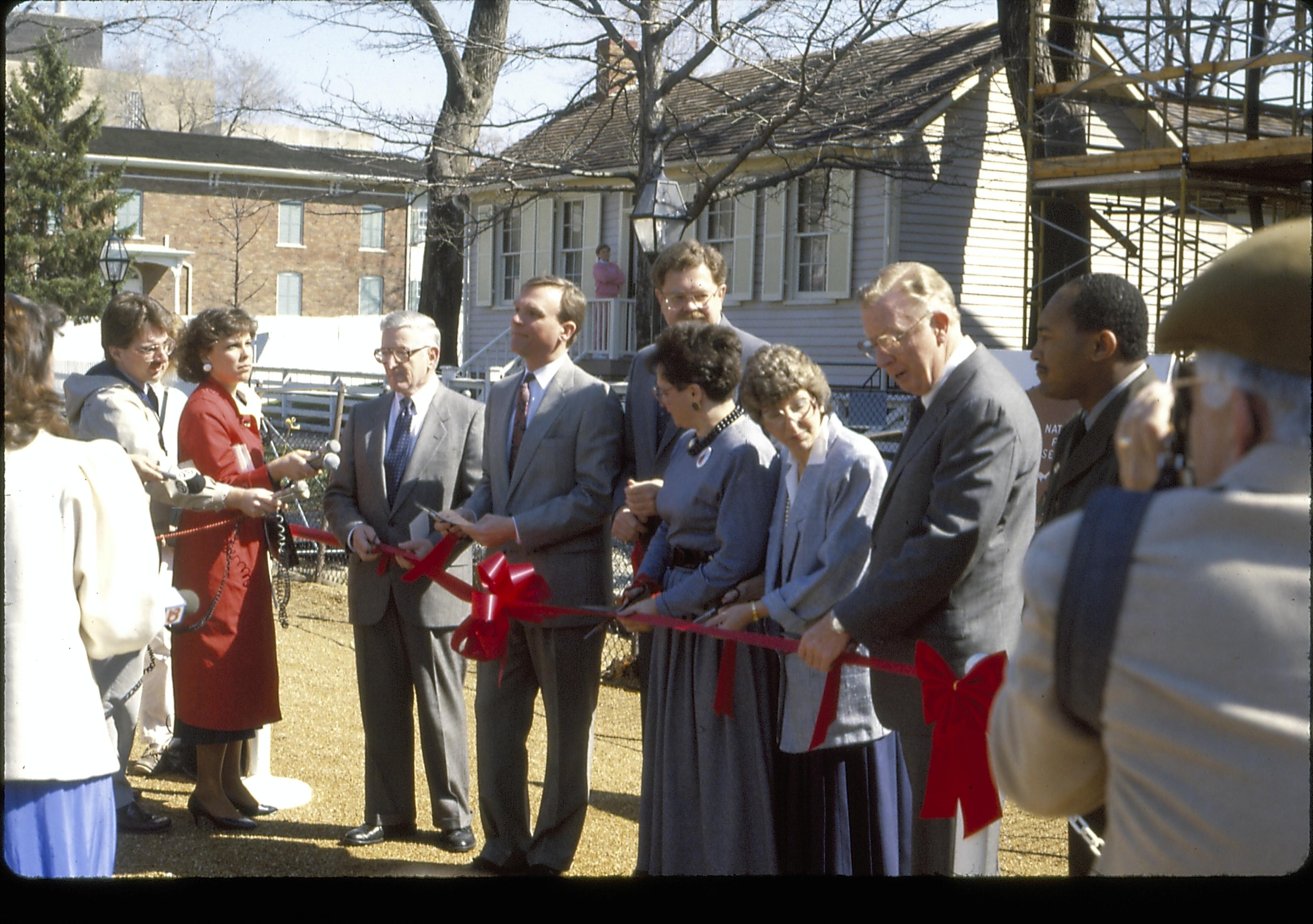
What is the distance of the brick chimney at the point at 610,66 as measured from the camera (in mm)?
13242

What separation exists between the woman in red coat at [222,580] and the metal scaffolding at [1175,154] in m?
4.01

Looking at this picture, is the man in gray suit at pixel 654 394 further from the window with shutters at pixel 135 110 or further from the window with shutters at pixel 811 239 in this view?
the window with shutters at pixel 135 110

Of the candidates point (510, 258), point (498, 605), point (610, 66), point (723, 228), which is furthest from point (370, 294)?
point (498, 605)

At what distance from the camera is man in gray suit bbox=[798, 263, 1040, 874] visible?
319 cm

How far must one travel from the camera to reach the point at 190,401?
5363 mm

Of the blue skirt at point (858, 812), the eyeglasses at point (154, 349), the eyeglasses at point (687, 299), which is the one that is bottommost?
the blue skirt at point (858, 812)

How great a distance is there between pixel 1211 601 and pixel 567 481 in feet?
11.9

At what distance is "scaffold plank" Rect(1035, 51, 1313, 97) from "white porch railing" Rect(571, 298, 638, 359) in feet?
27.0

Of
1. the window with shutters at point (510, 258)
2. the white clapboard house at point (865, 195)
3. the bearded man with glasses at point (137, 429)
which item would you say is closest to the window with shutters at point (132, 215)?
the window with shutters at point (510, 258)

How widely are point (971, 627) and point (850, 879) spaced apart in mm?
1251

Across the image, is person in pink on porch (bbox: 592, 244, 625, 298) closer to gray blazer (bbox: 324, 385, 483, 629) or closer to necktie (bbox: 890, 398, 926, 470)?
gray blazer (bbox: 324, 385, 483, 629)

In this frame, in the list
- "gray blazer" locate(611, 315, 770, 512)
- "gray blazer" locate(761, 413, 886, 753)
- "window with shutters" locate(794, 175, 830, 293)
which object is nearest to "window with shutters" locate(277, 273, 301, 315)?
"window with shutters" locate(794, 175, 830, 293)

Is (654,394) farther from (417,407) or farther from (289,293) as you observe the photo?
(289,293)

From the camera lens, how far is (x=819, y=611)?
376 cm
